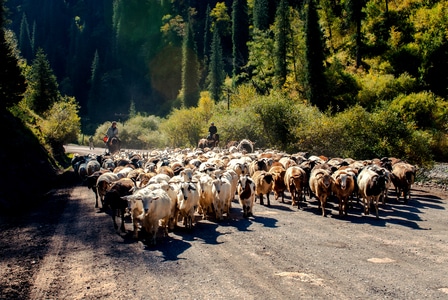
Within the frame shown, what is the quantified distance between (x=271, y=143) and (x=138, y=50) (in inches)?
3845

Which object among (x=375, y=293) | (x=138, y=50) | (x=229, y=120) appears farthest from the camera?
(x=138, y=50)

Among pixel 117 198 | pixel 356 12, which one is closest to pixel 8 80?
pixel 117 198

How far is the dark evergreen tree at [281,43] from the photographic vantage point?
52822mm

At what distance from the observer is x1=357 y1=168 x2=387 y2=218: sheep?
16.0m

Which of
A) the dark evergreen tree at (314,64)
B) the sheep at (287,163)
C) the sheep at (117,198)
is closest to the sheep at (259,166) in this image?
the sheep at (287,163)

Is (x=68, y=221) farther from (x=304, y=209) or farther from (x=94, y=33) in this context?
(x=94, y=33)

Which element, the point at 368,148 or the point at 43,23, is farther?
the point at 43,23

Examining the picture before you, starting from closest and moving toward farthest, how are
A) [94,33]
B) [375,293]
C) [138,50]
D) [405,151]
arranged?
[375,293]
[405,151]
[138,50]
[94,33]

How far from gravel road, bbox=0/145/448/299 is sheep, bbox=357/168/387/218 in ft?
2.57

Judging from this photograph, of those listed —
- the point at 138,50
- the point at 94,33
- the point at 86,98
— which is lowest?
the point at 86,98

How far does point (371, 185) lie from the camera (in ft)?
52.6

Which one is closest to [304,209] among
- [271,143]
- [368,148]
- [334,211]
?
[334,211]

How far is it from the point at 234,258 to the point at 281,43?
45520 millimetres

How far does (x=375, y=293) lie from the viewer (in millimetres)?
8570
